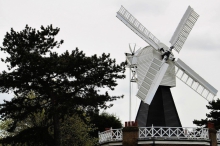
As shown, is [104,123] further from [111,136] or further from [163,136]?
[163,136]

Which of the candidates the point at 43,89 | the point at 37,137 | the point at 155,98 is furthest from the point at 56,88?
the point at 155,98

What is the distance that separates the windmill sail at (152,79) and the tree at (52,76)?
114 inches

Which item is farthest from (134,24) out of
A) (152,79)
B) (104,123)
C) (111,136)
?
(104,123)

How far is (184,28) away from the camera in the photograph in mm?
47156

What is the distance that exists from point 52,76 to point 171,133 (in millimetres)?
12227

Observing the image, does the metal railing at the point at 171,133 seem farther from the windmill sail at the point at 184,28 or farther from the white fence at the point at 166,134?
the windmill sail at the point at 184,28

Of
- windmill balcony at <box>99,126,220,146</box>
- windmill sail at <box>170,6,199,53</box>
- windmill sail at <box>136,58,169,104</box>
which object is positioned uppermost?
windmill sail at <box>170,6,199,53</box>

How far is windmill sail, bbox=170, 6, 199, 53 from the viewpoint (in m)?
45.9

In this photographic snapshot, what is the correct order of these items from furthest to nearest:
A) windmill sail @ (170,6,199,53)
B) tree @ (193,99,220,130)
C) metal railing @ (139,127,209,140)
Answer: tree @ (193,99,220,130) < windmill sail @ (170,6,199,53) < metal railing @ (139,127,209,140)

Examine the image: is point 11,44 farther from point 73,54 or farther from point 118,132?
point 118,132

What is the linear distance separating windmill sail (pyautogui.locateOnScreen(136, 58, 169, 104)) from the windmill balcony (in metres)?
3.07

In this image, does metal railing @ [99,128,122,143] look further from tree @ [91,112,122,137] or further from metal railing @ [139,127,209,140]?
tree @ [91,112,122,137]

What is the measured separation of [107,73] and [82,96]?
3265 mm

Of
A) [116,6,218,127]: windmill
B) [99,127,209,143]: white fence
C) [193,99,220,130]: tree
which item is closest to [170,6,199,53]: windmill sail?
→ [116,6,218,127]: windmill
